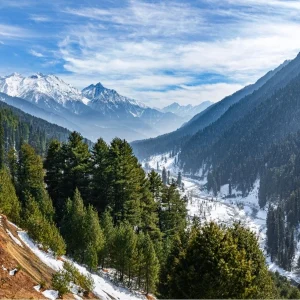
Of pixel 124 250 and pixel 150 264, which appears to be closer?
pixel 124 250

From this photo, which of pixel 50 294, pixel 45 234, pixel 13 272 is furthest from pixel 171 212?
pixel 13 272

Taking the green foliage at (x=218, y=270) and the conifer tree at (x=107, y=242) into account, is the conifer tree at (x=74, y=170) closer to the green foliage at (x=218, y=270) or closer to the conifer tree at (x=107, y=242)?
the conifer tree at (x=107, y=242)

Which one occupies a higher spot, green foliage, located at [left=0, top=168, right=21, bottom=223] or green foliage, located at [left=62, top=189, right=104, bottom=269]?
green foliage, located at [left=0, top=168, right=21, bottom=223]

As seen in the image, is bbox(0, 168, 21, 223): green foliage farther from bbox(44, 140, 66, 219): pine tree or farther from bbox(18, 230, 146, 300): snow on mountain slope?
bbox(44, 140, 66, 219): pine tree

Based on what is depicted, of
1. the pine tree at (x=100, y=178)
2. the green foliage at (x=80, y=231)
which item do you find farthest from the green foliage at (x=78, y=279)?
the pine tree at (x=100, y=178)

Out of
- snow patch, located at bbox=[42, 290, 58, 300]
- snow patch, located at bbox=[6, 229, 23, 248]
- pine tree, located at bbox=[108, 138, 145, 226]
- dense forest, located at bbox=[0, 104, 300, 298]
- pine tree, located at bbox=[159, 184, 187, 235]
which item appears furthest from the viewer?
pine tree, located at bbox=[159, 184, 187, 235]

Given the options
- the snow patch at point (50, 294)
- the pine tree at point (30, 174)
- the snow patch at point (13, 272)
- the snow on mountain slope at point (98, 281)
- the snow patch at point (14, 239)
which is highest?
the pine tree at point (30, 174)

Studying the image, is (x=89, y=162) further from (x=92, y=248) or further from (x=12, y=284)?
(x=12, y=284)

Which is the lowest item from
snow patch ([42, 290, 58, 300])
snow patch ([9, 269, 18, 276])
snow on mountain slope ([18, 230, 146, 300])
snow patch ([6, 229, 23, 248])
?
snow on mountain slope ([18, 230, 146, 300])

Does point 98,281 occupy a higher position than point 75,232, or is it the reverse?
point 75,232

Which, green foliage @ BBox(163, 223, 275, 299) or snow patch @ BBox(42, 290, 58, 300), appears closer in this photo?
snow patch @ BBox(42, 290, 58, 300)

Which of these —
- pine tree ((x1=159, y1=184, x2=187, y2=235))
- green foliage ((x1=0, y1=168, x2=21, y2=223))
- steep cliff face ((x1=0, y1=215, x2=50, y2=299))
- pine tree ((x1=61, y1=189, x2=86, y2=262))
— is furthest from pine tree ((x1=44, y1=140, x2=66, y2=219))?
steep cliff face ((x1=0, y1=215, x2=50, y2=299))

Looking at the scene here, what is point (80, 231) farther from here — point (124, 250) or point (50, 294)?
point (50, 294)

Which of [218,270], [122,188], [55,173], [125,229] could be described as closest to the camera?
[218,270]
